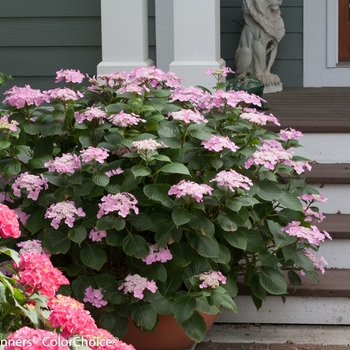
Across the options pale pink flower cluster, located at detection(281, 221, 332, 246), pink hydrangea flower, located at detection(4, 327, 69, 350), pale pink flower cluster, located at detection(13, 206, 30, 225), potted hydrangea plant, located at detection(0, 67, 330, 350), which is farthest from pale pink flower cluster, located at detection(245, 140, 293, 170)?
pink hydrangea flower, located at detection(4, 327, 69, 350)

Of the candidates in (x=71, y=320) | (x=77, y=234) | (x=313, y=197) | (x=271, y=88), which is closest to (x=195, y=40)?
(x=313, y=197)

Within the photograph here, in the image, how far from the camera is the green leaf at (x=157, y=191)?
2.72 meters

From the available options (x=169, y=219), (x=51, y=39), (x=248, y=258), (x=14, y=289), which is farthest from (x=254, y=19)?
(x=14, y=289)

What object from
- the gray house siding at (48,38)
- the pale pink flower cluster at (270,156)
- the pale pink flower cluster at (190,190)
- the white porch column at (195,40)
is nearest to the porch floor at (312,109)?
the white porch column at (195,40)

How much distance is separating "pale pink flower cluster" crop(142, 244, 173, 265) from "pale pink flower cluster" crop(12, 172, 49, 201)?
18.5 inches

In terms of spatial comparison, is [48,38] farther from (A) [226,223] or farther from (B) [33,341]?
(B) [33,341]

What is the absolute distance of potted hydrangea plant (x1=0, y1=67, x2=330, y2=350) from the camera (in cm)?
276

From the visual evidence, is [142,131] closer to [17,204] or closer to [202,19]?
[17,204]

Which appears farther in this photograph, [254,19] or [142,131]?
[254,19]

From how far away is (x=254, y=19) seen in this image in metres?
5.73

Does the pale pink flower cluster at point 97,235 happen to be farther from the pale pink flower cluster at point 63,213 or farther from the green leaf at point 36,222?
the green leaf at point 36,222

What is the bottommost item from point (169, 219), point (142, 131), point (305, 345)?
point (305, 345)

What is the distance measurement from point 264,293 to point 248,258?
237 millimetres

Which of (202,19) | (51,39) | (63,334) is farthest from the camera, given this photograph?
(51,39)
